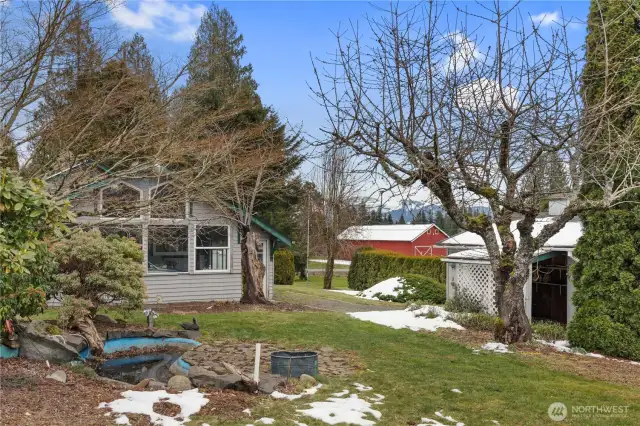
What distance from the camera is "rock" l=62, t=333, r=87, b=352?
7652 millimetres

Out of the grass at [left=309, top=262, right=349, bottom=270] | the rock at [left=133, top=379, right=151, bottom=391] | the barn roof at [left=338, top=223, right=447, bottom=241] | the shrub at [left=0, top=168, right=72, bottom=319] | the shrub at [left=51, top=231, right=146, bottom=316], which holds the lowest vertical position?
the grass at [left=309, top=262, right=349, bottom=270]

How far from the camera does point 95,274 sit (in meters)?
9.93

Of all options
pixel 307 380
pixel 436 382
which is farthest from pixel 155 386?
pixel 436 382

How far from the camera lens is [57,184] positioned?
837 cm

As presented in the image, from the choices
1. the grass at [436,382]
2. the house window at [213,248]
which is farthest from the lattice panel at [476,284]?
the house window at [213,248]

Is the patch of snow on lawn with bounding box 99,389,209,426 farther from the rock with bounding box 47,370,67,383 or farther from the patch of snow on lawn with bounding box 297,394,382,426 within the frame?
the patch of snow on lawn with bounding box 297,394,382,426

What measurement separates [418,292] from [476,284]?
503cm

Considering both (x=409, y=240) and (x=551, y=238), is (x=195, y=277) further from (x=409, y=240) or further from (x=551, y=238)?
(x=409, y=240)

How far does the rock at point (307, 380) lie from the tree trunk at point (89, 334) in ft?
11.5

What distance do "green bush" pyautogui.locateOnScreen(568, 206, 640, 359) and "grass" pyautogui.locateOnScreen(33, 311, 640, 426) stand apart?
2038 millimetres

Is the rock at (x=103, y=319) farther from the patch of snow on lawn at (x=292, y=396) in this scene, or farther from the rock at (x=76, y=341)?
the patch of snow on lawn at (x=292, y=396)

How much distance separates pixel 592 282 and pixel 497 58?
4.82 meters

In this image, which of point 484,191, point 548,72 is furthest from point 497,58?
point 484,191

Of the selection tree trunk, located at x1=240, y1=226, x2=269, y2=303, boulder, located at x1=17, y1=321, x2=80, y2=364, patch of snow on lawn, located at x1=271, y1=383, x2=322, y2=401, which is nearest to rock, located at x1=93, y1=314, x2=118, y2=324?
boulder, located at x1=17, y1=321, x2=80, y2=364
